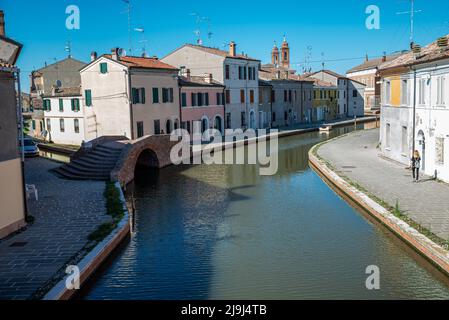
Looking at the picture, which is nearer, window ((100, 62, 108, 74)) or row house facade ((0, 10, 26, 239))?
row house facade ((0, 10, 26, 239))

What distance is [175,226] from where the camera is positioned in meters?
18.1

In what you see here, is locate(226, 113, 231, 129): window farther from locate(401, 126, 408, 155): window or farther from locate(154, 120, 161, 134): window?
locate(401, 126, 408, 155): window

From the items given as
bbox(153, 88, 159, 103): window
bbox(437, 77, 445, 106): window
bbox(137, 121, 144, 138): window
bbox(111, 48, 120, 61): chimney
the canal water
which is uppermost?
bbox(111, 48, 120, 61): chimney

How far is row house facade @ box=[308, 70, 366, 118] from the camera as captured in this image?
8000cm

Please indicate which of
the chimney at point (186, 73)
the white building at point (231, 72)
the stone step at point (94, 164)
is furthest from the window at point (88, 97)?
the white building at point (231, 72)

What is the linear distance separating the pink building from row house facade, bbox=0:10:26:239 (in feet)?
88.3

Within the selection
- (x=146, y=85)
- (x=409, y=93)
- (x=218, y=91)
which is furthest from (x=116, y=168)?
(x=218, y=91)

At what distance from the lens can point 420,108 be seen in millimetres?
24953

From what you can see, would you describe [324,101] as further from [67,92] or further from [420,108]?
[420,108]

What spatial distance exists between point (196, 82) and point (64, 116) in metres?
12.6

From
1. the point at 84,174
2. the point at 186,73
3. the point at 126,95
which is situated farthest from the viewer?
the point at 186,73

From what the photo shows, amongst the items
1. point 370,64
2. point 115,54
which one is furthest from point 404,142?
point 370,64

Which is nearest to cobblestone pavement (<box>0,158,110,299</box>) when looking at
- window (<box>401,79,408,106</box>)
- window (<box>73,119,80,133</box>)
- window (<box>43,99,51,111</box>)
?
window (<box>73,119,80,133</box>)
